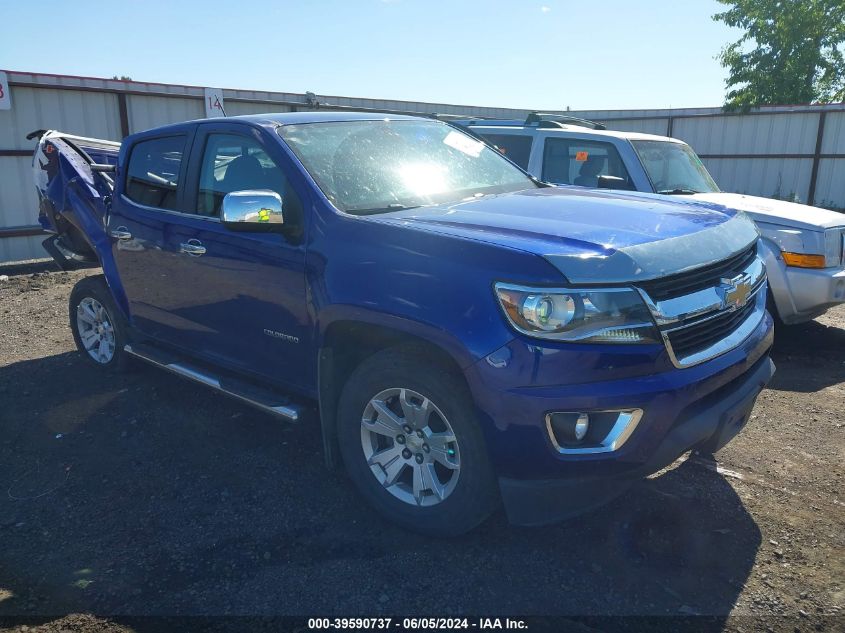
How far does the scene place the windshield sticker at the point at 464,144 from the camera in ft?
14.5

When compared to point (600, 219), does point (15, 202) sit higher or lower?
lower

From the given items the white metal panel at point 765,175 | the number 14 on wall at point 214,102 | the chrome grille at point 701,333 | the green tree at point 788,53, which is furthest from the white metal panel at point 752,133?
the chrome grille at point 701,333

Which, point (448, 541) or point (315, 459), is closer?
point (448, 541)

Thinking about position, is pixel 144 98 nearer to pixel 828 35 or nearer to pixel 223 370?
pixel 223 370

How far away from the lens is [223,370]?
4336 mm

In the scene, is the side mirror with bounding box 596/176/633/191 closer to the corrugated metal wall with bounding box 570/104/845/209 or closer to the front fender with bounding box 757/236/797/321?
the front fender with bounding box 757/236/797/321

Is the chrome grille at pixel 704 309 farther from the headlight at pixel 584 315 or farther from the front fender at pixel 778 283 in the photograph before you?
the front fender at pixel 778 283

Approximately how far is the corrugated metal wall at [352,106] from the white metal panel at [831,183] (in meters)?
0.02

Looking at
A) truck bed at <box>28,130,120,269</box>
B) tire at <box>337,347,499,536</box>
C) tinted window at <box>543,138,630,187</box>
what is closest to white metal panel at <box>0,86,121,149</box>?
truck bed at <box>28,130,120,269</box>

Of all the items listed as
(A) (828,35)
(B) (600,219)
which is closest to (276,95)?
(B) (600,219)

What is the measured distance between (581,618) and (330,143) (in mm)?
2708

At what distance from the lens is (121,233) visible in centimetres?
484

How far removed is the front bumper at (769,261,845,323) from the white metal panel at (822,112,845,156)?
13084 mm

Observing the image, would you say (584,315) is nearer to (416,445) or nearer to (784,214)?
(416,445)
